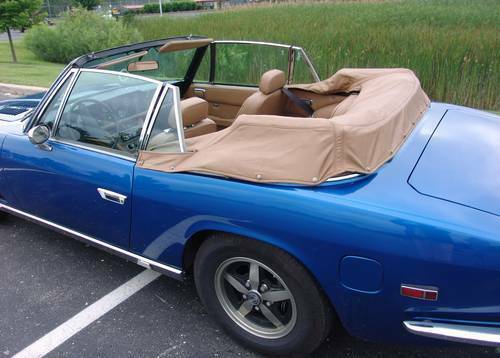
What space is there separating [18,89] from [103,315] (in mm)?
7569

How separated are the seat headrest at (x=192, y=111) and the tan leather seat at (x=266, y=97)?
519 mm

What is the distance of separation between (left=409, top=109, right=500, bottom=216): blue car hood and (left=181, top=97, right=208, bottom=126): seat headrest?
1.36 m

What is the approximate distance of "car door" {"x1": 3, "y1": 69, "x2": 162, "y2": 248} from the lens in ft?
8.52

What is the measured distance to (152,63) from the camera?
11.4ft

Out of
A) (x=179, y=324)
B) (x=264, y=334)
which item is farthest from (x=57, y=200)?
(x=264, y=334)

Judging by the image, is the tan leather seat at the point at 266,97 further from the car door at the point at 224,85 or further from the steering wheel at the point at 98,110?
the steering wheel at the point at 98,110

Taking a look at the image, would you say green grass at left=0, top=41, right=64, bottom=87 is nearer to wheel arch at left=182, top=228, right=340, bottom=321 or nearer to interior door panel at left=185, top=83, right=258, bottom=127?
interior door panel at left=185, top=83, right=258, bottom=127

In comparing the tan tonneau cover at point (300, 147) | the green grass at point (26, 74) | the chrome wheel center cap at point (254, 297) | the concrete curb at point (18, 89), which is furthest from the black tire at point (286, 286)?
the green grass at point (26, 74)

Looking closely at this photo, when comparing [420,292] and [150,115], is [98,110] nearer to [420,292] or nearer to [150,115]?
[150,115]

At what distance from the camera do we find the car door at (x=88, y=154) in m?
2.60

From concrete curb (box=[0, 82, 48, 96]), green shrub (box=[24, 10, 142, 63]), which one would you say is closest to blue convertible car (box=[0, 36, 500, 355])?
concrete curb (box=[0, 82, 48, 96])

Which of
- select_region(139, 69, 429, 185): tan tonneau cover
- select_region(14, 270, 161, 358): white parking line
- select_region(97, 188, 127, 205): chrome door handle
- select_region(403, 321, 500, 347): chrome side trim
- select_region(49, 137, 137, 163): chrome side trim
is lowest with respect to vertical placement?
select_region(14, 270, 161, 358): white parking line

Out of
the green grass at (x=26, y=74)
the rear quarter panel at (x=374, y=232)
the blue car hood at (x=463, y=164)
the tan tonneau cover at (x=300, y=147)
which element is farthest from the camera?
the green grass at (x=26, y=74)

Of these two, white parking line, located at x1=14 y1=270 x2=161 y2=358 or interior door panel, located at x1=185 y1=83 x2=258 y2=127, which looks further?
interior door panel, located at x1=185 y1=83 x2=258 y2=127
